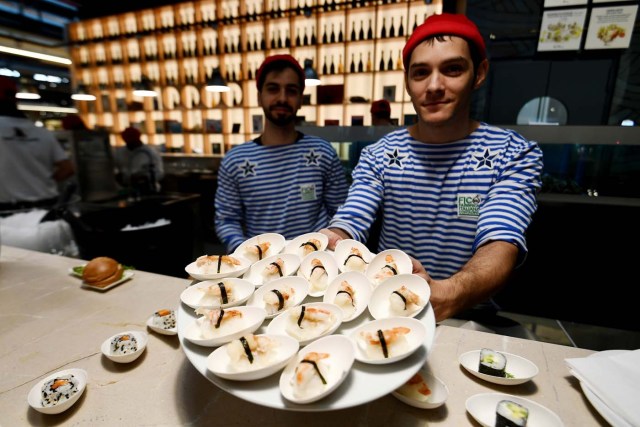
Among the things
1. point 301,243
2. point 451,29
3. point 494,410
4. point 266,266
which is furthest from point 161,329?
point 451,29

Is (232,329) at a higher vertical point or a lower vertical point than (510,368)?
higher

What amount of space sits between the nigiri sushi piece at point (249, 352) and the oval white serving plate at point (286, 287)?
153 millimetres

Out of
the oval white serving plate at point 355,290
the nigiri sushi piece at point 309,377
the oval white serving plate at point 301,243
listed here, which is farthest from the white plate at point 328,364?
the oval white serving plate at point 301,243

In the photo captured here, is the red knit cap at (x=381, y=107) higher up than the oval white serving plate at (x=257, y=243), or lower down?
higher up

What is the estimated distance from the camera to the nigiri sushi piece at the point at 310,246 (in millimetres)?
1096

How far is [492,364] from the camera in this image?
0.89 m

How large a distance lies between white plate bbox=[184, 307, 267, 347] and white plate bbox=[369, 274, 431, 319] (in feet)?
0.93

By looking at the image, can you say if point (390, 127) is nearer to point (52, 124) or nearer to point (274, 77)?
point (274, 77)

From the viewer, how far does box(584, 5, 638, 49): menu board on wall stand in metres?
2.99

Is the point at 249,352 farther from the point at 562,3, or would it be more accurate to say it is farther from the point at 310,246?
the point at 562,3

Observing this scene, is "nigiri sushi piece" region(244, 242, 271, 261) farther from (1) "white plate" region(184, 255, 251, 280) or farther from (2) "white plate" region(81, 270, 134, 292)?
(2) "white plate" region(81, 270, 134, 292)

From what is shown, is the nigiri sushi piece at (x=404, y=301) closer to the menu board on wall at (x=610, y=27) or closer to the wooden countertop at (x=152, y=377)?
the wooden countertop at (x=152, y=377)

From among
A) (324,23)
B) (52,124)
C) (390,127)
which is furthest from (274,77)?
(52,124)

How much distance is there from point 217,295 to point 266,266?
7.7 inches
